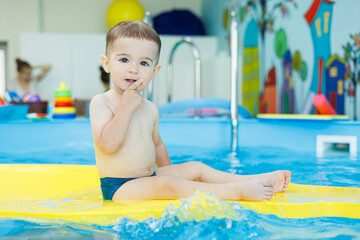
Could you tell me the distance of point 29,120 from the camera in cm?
257

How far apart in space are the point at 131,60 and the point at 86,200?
0.43 m

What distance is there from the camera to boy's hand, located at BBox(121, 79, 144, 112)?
1.20 metres

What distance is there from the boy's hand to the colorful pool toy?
1.61 metres

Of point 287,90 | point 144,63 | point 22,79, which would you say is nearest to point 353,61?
point 287,90

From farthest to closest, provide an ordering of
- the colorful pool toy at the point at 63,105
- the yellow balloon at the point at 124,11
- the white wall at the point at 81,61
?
1. the yellow balloon at the point at 124,11
2. the white wall at the point at 81,61
3. the colorful pool toy at the point at 63,105

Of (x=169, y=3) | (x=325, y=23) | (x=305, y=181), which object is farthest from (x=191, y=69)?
(x=305, y=181)

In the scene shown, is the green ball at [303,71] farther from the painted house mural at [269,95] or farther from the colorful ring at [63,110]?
the colorful ring at [63,110]

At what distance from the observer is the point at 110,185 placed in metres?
1.20

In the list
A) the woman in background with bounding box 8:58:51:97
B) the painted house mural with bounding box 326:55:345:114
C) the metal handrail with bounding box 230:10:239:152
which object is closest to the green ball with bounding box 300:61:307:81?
the painted house mural with bounding box 326:55:345:114

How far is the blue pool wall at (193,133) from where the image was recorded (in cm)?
242

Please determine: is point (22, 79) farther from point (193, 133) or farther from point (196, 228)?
point (196, 228)

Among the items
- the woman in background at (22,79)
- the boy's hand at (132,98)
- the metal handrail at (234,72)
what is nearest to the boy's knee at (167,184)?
the boy's hand at (132,98)

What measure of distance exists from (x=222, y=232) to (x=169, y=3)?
619 cm

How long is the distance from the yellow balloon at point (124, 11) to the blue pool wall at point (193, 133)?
3414mm
